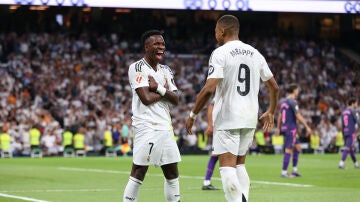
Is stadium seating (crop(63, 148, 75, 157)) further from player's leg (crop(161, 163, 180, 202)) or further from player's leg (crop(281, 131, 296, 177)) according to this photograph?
player's leg (crop(161, 163, 180, 202))

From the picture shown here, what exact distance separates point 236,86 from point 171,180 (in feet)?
4.94

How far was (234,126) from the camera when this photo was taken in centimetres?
996

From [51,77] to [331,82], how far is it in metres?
16.1

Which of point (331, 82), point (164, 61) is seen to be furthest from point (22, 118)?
point (331, 82)

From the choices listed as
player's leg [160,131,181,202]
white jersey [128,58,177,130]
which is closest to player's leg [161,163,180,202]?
player's leg [160,131,181,202]

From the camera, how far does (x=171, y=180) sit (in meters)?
10.4

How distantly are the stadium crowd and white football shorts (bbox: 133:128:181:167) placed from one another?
2681 centimetres

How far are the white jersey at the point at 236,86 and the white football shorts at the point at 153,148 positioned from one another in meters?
0.69

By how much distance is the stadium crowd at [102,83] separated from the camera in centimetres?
3803

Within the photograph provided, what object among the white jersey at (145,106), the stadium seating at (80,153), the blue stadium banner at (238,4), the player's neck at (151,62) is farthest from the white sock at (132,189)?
the blue stadium banner at (238,4)

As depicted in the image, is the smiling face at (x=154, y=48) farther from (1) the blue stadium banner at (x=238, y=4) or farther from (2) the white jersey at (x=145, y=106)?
(1) the blue stadium banner at (x=238, y=4)

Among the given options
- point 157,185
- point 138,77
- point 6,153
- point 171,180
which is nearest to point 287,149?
point 157,185

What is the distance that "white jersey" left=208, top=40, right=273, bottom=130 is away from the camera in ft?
32.4

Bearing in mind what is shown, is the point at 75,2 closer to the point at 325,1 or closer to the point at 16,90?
the point at 16,90
